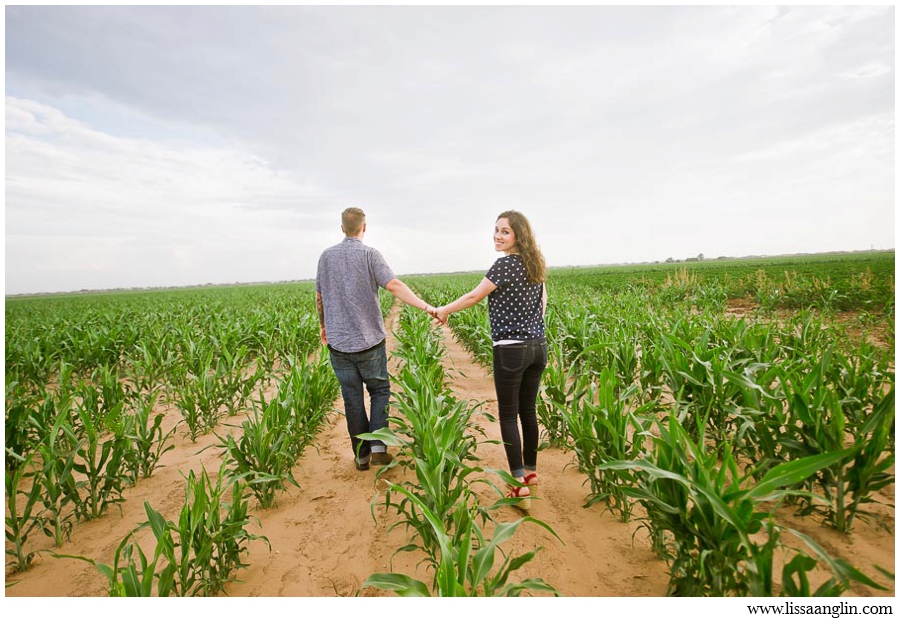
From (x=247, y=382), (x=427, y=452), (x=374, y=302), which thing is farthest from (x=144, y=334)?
(x=427, y=452)

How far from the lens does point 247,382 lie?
4406 mm

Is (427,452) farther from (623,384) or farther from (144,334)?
(144,334)

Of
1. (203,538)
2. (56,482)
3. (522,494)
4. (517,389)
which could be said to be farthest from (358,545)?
(56,482)

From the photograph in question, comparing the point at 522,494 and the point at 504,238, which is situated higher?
the point at 504,238

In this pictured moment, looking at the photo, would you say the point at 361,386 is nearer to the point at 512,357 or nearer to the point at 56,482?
the point at 512,357

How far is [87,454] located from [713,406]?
4.12m

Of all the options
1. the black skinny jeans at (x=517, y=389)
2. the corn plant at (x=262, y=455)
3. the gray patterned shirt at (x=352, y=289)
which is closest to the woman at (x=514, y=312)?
the black skinny jeans at (x=517, y=389)

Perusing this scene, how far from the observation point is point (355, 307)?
3.01 m

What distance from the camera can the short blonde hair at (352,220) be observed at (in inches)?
119

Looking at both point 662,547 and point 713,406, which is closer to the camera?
point 662,547

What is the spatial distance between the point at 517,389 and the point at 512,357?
0.74ft

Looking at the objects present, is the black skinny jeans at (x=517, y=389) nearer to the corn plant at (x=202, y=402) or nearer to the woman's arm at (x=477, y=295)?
the woman's arm at (x=477, y=295)

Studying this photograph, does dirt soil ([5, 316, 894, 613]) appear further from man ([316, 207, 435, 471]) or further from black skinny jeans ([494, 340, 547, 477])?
man ([316, 207, 435, 471])

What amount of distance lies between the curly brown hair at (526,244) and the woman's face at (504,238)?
2 cm
